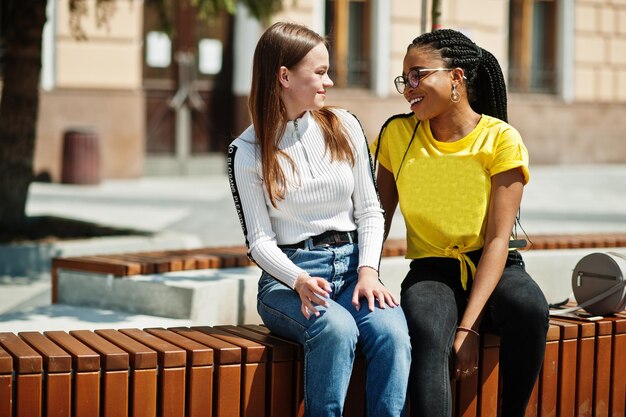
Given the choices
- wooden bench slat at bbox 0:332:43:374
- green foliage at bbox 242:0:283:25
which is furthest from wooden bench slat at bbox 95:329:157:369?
green foliage at bbox 242:0:283:25

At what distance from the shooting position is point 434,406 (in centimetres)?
354

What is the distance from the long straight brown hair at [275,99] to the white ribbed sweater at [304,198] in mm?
29

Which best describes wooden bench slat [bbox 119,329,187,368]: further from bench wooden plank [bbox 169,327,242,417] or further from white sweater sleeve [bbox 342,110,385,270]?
white sweater sleeve [bbox 342,110,385,270]

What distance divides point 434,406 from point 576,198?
11246 mm

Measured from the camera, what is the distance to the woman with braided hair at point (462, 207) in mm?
3760

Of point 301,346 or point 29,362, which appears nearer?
point 29,362

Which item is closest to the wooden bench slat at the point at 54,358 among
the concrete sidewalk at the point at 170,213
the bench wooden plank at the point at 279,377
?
the bench wooden plank at the point at 279,377

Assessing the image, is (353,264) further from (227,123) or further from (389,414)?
(227,123)

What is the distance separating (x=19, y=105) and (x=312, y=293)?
5.92 metres

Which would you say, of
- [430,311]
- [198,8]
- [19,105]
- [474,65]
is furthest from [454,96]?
[198,8]

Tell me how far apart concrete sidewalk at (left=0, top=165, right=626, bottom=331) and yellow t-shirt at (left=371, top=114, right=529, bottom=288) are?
1.53 m

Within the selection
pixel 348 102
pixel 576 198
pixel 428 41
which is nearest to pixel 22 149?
pixel 428 41

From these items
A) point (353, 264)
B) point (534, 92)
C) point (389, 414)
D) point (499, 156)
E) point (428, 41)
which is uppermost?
point (534, 92)

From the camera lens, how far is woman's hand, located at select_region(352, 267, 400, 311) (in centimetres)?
362
